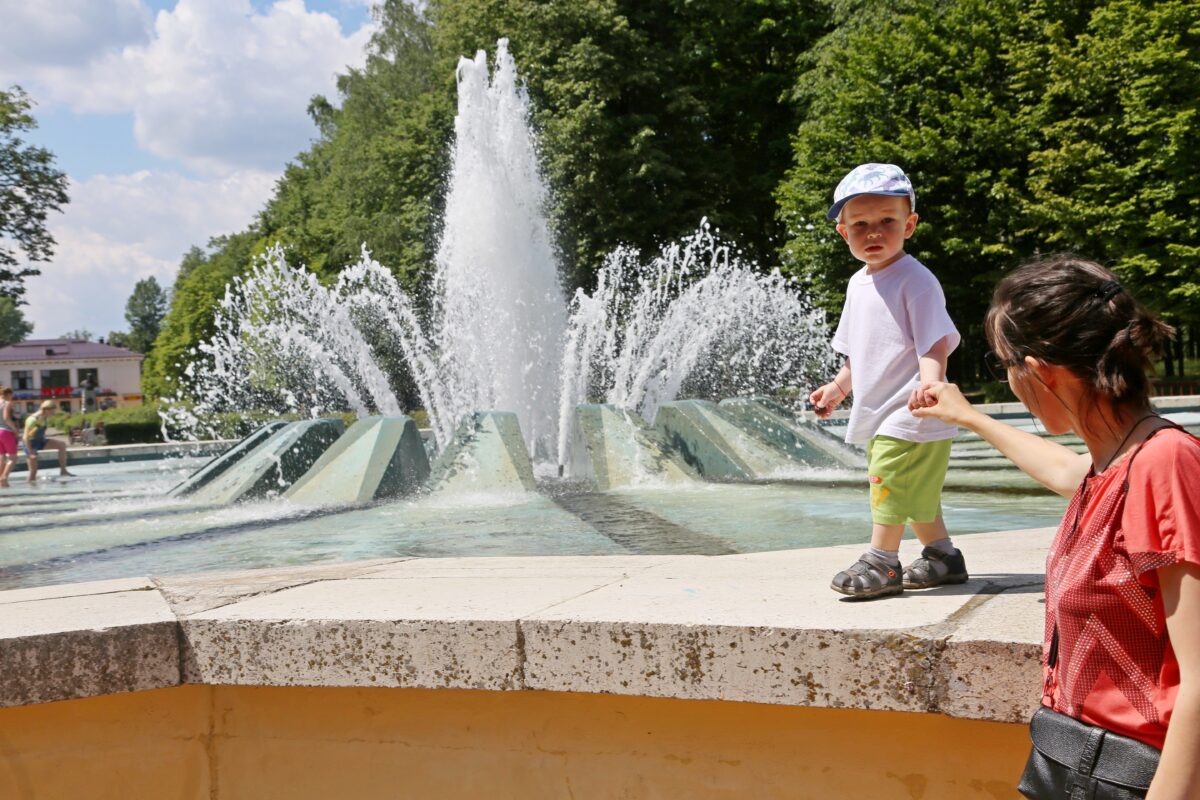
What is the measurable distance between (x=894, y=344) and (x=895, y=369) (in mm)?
66

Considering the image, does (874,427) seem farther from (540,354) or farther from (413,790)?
(540,354)

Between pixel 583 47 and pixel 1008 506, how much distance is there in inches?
885

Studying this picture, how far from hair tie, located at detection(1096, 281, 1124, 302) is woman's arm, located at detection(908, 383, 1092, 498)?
262 millimetres

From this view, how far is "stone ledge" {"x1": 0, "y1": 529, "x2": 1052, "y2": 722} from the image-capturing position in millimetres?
1977

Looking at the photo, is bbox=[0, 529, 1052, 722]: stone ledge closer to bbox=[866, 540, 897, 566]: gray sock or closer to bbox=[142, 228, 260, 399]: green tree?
bbox=[866, 540, 897, 566]: gray sock

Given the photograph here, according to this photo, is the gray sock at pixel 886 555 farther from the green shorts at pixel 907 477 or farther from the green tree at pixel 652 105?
the green tree at pixel 652 105

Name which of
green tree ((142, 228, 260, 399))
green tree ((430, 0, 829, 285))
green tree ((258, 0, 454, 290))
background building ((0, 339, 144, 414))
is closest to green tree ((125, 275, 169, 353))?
background building ((0, 339, 144, 414))

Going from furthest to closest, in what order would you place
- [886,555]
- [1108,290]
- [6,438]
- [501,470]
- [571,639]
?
[6,438], [501,470], [886,555], [571,639], [1108,290]

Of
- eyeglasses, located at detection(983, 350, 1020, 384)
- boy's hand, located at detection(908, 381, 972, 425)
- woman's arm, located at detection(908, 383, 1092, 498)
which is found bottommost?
woman's arm, located at detection(908, 383, 1092, 498)

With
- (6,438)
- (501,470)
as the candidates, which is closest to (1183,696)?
(501,470)

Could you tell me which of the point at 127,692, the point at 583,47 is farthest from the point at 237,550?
the point at 583,47

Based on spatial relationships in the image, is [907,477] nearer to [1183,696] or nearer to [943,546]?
[943,546]

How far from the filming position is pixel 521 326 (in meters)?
16.8

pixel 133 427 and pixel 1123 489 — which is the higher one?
pixel 1123 489
